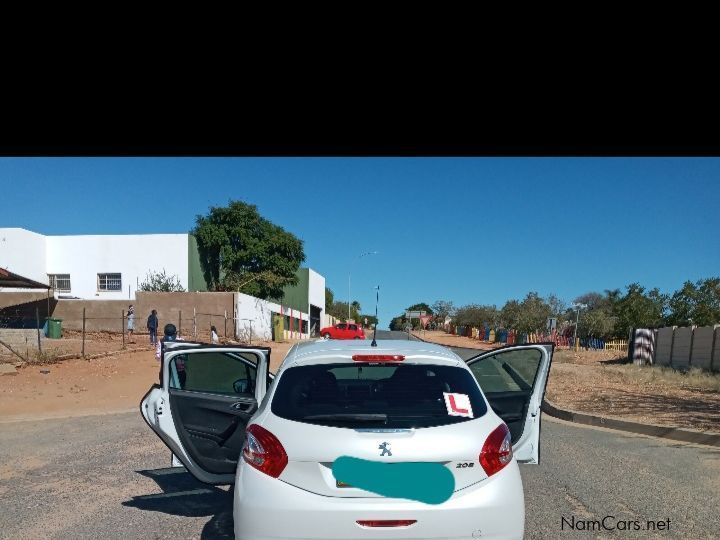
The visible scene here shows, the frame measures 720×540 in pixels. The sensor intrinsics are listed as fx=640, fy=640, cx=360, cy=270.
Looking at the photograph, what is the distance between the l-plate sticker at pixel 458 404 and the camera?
12.3 feet

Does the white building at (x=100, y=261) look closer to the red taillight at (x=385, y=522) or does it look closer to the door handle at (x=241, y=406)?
the door handle at (x=241, y=406)

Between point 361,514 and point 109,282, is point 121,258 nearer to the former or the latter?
point 109,282

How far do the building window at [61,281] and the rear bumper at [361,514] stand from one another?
127 feet

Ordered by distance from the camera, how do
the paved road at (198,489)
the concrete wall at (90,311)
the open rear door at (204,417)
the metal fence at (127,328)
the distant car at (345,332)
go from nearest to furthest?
the open rear door at (204,417) < the paved road at (198,489) < the metal fence at (127,328) < the concrete wall at (90,311) < the distant car at (345,332)

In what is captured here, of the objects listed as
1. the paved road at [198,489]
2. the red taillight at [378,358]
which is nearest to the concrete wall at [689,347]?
the paved road at [198,489]

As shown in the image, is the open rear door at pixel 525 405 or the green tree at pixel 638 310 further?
the green tree at pixel 638 310

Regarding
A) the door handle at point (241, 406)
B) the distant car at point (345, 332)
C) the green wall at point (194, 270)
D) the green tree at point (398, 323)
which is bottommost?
the green tree at point (398, 323)

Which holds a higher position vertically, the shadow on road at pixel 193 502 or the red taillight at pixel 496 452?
the red taillight at pixel 496 452

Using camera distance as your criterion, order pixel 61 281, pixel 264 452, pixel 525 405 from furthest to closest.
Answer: pixel 61 281 < pixel 525 405 < pixel 264 452

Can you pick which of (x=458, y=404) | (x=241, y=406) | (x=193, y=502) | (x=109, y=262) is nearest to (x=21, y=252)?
(x=109, y=262)

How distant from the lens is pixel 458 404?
3832 mm

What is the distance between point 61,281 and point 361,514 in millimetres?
39556
